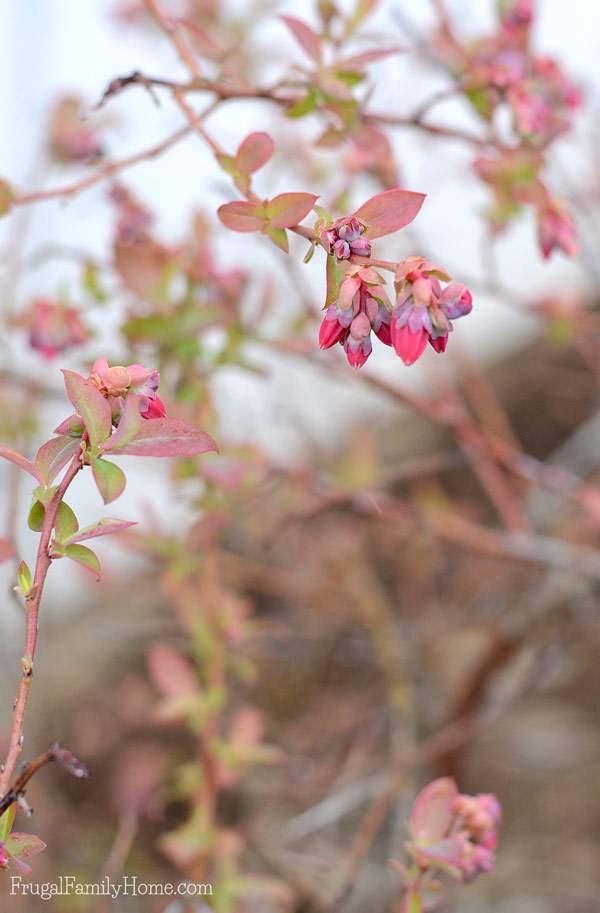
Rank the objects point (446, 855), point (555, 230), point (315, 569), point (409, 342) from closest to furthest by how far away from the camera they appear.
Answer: point (409, 342) < point (446, 855) < point (555, 230) < point (315, 569)

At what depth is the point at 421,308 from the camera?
28cm

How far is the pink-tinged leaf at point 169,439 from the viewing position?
0.99ft

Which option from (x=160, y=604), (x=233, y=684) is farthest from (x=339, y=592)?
(x=160, y=604)

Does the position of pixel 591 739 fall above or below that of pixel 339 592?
below

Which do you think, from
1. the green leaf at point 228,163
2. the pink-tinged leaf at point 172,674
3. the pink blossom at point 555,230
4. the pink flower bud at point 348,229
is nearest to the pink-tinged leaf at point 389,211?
the pink flower bud at point 348,229

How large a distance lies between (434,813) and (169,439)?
0.22 m

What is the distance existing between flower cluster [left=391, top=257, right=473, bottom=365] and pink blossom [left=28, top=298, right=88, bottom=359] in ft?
1.16

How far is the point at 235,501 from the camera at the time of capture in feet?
2.20

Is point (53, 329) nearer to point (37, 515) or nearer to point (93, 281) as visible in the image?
point (93, 281)

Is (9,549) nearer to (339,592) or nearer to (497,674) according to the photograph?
(497,674)

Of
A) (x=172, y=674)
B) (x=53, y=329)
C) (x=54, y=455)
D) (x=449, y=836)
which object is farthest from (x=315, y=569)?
(x=54, y=455)

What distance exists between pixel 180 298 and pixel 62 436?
0.34 meters

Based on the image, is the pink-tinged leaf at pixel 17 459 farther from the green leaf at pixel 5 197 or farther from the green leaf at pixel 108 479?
the green leaf at pixel 5 197

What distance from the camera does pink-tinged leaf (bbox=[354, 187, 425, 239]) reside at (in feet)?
1.01
